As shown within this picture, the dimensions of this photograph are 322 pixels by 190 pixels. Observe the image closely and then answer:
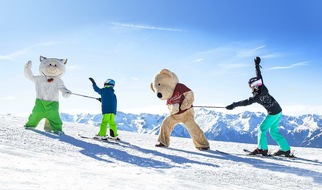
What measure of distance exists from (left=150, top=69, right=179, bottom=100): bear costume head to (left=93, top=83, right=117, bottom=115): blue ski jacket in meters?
1.05

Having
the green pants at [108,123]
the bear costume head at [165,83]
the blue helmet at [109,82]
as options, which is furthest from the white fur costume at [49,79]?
the bear costume head at [165,83]

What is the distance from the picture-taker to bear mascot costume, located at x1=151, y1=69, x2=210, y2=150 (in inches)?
328

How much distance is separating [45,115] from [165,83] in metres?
2.94

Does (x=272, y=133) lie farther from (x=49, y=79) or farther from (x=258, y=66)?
(x=49, y=79)

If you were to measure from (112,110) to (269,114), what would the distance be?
11.9ft

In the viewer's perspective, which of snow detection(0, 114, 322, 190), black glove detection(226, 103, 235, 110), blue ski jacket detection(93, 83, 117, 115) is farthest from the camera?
blue ski jacket detection(93, 83, 117, 115)

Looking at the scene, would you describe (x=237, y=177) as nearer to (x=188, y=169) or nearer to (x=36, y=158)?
(x=188, y=169)

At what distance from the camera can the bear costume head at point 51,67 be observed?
357 inches

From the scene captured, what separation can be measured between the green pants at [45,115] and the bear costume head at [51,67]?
2.14 feet

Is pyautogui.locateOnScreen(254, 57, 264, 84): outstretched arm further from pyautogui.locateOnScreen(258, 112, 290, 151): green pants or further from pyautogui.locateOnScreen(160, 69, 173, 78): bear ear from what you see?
pyautogui.locateOnScreen(160, 69, 173, 78): bear ear

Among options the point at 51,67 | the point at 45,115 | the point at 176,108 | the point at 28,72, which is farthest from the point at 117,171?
the point at 28,72

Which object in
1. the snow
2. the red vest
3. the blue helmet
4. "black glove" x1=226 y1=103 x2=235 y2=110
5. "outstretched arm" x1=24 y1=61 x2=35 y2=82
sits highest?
"outstretched arm" x1=24 y1=61 x2=35 y2=82

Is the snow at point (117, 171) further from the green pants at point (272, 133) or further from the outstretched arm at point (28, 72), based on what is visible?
the outstretched arm at point (28, 72)

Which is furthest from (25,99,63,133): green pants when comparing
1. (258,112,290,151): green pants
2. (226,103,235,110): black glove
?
(258,112,290,151): green pants
